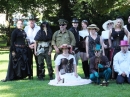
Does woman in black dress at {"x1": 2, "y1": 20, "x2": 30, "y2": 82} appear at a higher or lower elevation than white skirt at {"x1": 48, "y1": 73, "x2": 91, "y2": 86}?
higher

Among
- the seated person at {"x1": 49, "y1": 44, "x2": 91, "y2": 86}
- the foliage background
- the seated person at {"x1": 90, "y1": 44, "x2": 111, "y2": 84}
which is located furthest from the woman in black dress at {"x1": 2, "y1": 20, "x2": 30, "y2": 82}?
the foliage background

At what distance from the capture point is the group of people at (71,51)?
8.09 metres

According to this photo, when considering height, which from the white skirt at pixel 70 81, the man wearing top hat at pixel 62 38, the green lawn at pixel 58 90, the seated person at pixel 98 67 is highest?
the man wearing top hat at pixel 62 38

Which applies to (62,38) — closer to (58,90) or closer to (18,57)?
(18,57)

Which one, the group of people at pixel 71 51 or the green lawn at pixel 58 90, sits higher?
the group of people at pixel 71 51

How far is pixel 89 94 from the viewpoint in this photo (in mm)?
6789

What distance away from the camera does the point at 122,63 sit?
8.36 metres

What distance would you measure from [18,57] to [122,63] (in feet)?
9.79

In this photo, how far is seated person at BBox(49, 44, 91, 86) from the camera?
8.07 m

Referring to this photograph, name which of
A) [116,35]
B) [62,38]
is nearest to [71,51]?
[62,38]

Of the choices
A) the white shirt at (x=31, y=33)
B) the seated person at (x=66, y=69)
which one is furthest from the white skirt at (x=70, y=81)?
the white shirt at (x=31, y=33)

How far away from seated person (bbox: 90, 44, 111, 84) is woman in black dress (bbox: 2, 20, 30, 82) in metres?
2.07

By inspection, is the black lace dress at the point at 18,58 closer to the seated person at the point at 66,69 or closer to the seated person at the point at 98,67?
the seated person at the point at 66,69

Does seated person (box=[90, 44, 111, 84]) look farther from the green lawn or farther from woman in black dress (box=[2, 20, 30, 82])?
woman in black dress (box=[2, 20, 30, 82])
